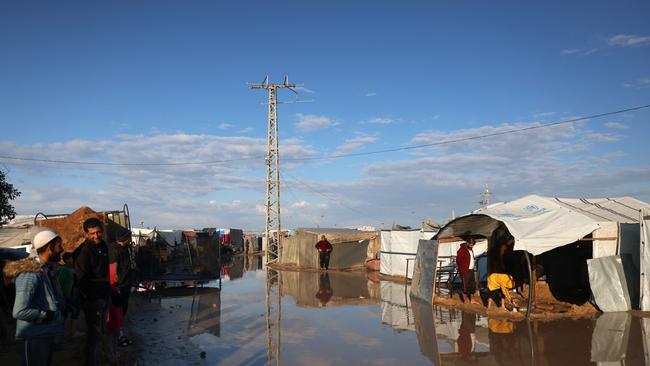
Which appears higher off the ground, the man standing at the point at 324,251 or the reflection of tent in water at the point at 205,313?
the man standing at the point at 324,251

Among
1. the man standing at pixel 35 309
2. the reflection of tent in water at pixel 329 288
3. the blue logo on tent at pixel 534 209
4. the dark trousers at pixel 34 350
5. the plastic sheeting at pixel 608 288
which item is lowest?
the reflection of tent in water at pixel 329 288

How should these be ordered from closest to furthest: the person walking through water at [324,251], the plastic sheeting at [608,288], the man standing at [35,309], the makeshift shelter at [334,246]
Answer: the man standing at [35,309], the plastic sheeting at [608,288], the person walking through water at [324,251], the makeshift shelter at [334,246]

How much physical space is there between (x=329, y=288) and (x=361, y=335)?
915cm

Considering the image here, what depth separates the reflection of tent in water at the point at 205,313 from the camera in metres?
11.4

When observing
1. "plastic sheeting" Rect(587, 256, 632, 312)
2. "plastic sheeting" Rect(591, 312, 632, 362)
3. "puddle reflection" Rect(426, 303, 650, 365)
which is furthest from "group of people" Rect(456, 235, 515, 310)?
"plastic sheeting" Rect(591, 312, 632, 362)

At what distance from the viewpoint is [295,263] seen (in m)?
30.6

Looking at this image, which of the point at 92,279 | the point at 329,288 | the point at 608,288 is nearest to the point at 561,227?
the point at 608,288

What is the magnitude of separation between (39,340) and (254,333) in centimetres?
630

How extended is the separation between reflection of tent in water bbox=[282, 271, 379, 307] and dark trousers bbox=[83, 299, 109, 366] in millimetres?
8576

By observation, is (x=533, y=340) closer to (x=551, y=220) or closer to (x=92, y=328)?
(x=551, y=220)

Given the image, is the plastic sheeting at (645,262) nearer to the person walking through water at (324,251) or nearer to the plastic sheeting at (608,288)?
the plastic sheeting at (608,288)

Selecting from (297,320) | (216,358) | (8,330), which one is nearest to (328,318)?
(297,320)

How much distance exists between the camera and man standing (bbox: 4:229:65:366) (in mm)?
4836

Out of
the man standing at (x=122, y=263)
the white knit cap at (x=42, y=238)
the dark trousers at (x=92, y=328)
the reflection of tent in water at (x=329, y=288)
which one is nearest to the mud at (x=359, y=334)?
the reflection of tent in water at (x=329, y=288)
